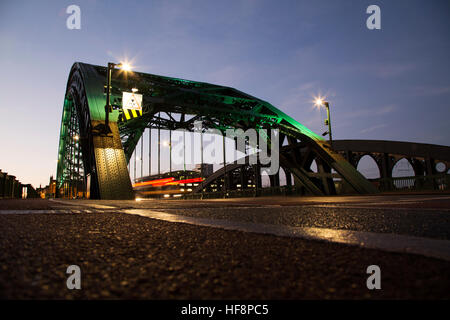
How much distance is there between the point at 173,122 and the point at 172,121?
203 mm

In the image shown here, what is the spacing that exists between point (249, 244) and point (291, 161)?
2434 cm

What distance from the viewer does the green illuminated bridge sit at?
13734 mm

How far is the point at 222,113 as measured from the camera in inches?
840

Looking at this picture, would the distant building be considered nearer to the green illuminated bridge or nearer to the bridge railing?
the green illuminated bridge

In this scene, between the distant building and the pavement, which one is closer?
the pavement

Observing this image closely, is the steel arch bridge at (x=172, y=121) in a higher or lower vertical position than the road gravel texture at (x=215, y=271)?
higher

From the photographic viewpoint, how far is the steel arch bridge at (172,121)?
13695 millimetres

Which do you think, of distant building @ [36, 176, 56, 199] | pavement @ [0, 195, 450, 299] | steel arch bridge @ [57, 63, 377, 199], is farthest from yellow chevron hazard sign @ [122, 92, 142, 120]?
distant building @ [36, 176, 56, 199]

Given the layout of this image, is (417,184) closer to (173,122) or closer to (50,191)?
(173,122)

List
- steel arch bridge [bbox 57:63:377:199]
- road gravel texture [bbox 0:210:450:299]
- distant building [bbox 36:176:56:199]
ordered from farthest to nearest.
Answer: distant building [bbox 36:176:56:199]
steel arch bridge [bbox 57:63:377:199]
road gravel texture [bbox 0:210:450:299]

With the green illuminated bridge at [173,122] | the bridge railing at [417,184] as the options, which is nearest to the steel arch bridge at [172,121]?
the green illuminated bridge at [173,122]

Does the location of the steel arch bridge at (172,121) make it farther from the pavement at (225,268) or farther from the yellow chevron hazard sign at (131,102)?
the pavement at (225,268)

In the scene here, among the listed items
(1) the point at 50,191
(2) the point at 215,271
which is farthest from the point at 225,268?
(1) the point at 50,191

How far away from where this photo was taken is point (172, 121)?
78.4 ft
